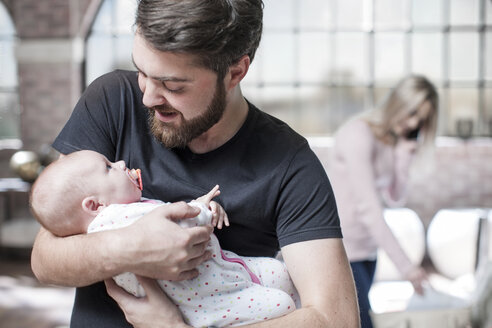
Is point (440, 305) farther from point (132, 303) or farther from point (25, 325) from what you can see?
point (25, 325)

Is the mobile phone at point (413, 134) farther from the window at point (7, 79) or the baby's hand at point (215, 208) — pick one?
the window at point (7, 79)

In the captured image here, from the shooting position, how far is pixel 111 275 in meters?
1.20

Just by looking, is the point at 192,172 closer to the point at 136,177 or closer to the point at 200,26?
the point at 136,177

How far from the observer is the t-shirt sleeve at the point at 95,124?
142 cm

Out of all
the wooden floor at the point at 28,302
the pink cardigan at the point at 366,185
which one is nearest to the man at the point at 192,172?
the pink cardigan at the point at 366,185

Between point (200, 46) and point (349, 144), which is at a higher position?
point (200, 46)

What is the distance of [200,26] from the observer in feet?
4.23

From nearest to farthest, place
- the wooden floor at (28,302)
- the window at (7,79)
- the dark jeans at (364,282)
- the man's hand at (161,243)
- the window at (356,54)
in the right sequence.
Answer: the man's hand at (161,243), the dark jeans at (364,282), the wooden floor at (28,302), the window at (356,54), the window at (7,79)

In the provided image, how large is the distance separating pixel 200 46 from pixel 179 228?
16.6 inches

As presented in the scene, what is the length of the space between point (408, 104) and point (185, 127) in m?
1.67

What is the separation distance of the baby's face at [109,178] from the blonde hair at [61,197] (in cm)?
2

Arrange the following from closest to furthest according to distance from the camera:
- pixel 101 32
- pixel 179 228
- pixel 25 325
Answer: pixel 179 228
pixel 25 325
pixel 101 32

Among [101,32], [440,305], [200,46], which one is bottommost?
[440,305]

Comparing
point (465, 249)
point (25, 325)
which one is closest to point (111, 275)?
point (25, 325)
